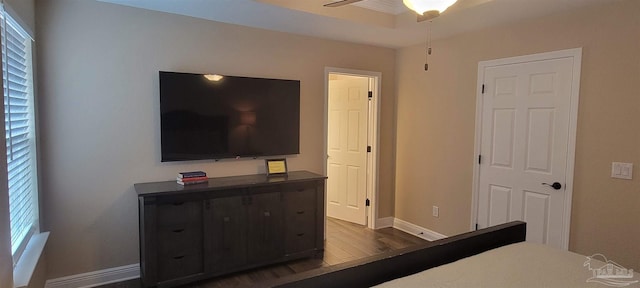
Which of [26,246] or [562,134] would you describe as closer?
[26,246]

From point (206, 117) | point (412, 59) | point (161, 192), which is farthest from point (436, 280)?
point (412, 59)

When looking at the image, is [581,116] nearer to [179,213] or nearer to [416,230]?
[416,230]

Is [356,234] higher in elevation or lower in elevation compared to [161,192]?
lower

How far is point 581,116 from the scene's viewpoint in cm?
285

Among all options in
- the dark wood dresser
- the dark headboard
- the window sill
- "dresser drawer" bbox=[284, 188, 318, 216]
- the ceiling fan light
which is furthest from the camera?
"dresser drawer" bbox=[284, 188, 318, 216]

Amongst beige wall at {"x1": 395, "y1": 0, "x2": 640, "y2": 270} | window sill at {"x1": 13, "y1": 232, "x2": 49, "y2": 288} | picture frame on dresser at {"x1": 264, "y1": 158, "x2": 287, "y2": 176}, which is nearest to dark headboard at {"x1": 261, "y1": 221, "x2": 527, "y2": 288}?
beige wall at {"x1": 395, "y1": 0, "x2": 640, "y2": 270}

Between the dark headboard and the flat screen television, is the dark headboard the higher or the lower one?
the lower one

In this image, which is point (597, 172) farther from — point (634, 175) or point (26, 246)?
point (26, 246)

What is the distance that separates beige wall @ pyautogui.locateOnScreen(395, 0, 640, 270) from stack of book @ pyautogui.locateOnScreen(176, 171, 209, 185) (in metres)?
2.44

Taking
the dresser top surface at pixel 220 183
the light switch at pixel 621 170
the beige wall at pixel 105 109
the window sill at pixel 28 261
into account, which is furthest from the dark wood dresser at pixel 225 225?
the light switch at pixel 621 170

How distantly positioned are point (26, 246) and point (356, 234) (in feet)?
10.1

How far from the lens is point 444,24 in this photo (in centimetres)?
333

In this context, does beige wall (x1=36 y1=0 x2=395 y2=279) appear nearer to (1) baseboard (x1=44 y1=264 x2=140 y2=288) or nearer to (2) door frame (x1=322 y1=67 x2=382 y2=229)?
(1) baseboard (x1=44 y1=264 x2=140 y2=288)

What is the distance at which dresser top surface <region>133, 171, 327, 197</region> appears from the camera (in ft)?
9.10
